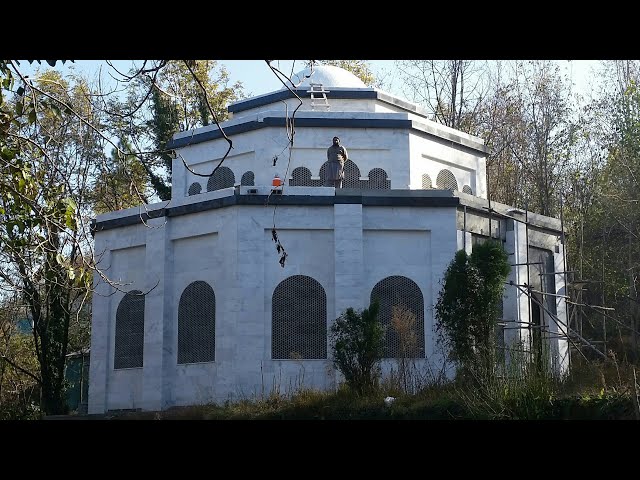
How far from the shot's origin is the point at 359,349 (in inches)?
672

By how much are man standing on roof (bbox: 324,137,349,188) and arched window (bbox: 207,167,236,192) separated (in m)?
3.11

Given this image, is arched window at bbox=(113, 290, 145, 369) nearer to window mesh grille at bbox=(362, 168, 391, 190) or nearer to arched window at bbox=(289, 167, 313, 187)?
arched window at bbox=(289, 167, 313, 187)

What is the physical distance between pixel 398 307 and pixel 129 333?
7.04m

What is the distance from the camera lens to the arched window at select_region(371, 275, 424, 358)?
1953 cm

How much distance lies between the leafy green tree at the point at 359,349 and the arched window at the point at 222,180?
7.28 meters

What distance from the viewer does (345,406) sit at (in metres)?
15.9

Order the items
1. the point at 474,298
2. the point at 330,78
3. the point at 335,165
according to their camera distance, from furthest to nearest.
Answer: the point at 330,78 → the point at 335,165 → the point at 474,298

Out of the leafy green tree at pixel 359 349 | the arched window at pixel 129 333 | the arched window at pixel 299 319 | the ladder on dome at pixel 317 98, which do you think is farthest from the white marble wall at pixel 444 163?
the arched window at pixel 129 333

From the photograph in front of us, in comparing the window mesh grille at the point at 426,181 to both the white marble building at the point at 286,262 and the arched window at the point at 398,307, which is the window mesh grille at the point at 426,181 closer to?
the white marble building at the point at 286,262

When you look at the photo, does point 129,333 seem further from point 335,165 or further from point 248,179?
point 335,165

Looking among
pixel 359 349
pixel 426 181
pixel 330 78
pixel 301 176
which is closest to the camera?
pixel 359 349

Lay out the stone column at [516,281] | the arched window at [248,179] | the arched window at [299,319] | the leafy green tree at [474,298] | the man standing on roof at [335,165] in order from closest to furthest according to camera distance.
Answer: the leafy green tree at [474,298]
the arched window at [299,319]
the stone column at [516,281]
the man standing on roof at [335,165]
the arched window at [248,179]

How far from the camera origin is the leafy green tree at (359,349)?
666 inches

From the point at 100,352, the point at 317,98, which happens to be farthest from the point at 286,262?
the point at 100,352
